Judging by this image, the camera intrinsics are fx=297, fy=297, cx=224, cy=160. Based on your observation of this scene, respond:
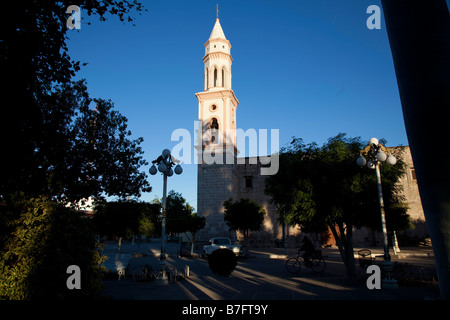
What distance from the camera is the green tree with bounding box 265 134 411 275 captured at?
11.3 metres

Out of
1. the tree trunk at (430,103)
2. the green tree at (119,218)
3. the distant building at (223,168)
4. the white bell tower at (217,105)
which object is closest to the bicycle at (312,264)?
the tree trunk at (430,103)

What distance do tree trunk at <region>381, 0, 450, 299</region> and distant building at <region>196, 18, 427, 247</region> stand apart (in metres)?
30.3

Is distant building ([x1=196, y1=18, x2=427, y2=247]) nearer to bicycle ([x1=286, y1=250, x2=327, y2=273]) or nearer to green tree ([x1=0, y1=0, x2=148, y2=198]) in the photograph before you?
bicycle ([x1=286, y1=250, x2=327, y2=273])

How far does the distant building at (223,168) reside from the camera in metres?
33.3

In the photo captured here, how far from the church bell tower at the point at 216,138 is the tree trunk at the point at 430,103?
3050 centimetres

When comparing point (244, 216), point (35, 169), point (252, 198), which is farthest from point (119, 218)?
point (252, 198)

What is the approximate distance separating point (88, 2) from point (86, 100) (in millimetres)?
7742

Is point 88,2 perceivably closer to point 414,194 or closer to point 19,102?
point 19,102

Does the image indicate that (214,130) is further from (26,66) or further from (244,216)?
(26,66)

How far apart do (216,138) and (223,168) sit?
3.65 meters

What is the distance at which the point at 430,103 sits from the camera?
9.75 ft

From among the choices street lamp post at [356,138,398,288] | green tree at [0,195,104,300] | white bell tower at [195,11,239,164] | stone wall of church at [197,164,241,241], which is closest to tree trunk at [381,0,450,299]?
green tree at [0,195,104,300]

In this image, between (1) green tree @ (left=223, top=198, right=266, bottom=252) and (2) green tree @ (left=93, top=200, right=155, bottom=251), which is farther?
(1) green tree @ (left=223, top=198, right=266, bottom=252)
